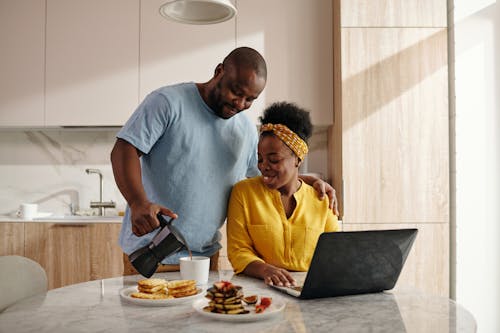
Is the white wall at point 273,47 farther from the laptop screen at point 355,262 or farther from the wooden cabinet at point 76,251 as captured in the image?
the laptop screen at point 355,262

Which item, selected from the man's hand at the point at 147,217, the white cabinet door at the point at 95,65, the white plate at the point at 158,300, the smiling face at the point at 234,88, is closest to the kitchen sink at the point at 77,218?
the white cabinet door at the point at 95,65

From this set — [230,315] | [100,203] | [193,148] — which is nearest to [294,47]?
[100,203]

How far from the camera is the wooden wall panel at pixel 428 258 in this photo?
3.22 metres

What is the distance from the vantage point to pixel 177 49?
11.5 ft

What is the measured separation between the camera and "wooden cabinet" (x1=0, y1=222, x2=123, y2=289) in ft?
10.6

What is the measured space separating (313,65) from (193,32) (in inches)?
33.7

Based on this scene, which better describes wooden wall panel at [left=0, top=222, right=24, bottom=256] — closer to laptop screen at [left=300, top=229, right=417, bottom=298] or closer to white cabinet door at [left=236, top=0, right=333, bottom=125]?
white cabinet door at [left=236, top=0, right=333, bottom=125]

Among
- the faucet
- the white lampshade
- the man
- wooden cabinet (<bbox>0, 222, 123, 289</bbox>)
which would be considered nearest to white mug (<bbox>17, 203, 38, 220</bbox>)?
wooden cabinet (<bbox>0, 222, 123, 289</bbox>)

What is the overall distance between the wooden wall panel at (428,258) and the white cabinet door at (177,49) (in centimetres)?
145

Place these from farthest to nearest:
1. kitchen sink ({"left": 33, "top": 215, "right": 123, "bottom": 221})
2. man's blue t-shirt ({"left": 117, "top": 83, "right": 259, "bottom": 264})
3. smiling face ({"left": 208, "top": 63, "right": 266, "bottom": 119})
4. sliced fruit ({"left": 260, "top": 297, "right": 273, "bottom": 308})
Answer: kitchen sink ({"left": 33, "top": 215, "right": 123, "bottom": 221}) < man's blue t-shirt ({"left": 117, "top": 83, "right": 259, "bottom": 264}) < smiling face ({"left": 208, "top": 63, "right": 266, "bottom": 119}) < sliced fruit ({"left": 260, "top": 297, "right": 273, "bottom": 308})

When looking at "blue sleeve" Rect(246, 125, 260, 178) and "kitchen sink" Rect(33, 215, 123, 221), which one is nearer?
"blue sleeve" Rect(246, 125, 260, 178)

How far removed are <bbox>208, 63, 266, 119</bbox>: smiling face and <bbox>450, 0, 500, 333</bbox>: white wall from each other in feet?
6.88

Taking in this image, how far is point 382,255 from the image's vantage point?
1.24 m

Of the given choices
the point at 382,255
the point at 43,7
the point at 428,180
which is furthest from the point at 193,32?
the point at 382,255
